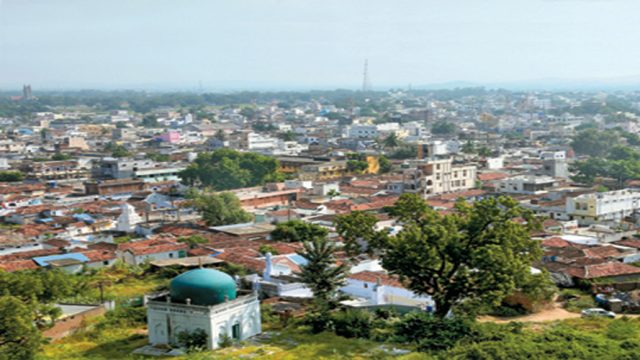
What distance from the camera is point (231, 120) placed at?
13888cm

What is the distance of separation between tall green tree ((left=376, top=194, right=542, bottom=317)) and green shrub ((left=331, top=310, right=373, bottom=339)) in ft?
5.04

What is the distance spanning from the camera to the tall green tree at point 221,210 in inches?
1585

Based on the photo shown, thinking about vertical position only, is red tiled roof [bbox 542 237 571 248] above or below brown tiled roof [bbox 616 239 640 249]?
above

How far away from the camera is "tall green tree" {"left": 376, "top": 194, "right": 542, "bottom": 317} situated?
2017cm

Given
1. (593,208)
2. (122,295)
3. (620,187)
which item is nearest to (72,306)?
(122,295)

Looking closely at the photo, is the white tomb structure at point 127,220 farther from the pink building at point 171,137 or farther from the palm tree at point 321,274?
the pink building at point 171,137

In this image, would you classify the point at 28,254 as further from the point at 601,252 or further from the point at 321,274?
the point at 601,252

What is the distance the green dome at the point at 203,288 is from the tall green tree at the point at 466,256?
4582 mm

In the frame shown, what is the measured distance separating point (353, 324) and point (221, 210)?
20.4 meters

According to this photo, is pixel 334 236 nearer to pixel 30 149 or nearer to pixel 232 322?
pixel 232 322

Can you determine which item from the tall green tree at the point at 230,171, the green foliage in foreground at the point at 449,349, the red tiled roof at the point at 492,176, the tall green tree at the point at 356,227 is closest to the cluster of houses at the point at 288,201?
the red tiled roof at the point at 492,176

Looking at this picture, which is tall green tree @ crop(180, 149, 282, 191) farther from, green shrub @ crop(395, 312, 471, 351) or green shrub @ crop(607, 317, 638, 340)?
green shrub @ crop(607, 317, 638, 340)

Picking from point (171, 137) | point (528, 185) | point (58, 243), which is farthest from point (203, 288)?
point (171, 137)

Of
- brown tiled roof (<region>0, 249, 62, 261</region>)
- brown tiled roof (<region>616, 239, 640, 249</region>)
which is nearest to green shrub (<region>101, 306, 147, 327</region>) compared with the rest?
brown tiled roof (<region>0, 249, 62, 261</region>)
